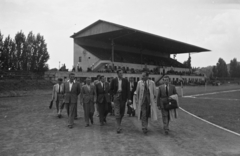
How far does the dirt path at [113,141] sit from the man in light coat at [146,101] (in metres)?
0.57

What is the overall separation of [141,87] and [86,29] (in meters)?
38.7

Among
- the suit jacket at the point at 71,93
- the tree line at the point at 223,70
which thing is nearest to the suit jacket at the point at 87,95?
the suit jacket at the point at 71,93

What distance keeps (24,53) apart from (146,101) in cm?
3831

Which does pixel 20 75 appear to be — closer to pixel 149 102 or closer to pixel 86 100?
pixel 86 100

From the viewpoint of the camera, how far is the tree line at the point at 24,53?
3778cm

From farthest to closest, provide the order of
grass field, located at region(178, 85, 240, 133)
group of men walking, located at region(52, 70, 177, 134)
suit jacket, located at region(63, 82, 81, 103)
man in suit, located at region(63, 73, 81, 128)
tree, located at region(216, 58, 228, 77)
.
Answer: tree, located at region(216, 58, 228, 77)
grass field, located at region(178, 85, 240, 133)
suit jacket, located at region(63, 82, 81, 103)
man in suit, located at region(63, 73, 81, 128)
group of men walking, located at region(52, 70, 177, 134)

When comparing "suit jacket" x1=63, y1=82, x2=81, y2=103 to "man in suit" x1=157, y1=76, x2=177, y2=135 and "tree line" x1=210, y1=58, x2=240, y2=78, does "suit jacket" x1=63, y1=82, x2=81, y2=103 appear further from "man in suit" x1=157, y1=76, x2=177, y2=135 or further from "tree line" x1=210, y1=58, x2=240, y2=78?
"tree line" x1=210, y1=58, x2=240, y2=78

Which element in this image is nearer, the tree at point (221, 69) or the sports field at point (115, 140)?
the sports field at point (115, 140)

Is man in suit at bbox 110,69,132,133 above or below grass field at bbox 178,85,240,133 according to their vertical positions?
above

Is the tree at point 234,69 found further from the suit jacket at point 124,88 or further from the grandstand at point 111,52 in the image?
the suit jacket at point 124,88

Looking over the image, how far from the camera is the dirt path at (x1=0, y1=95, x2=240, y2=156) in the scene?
5246 mm

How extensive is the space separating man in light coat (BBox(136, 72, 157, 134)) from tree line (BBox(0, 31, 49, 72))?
3508 cm

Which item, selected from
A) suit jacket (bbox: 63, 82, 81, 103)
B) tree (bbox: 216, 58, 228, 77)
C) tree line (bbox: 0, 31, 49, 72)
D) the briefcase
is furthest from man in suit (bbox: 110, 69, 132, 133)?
tree (bbox: 216, 58, 228, 77)

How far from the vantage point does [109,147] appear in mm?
5590
